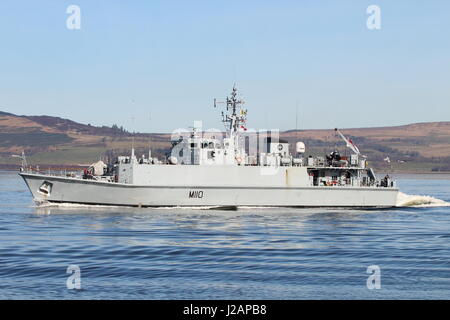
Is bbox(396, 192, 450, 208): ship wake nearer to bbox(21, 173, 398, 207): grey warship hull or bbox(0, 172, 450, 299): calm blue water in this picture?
bbox(21, 173, 398, 207): grey warship hull

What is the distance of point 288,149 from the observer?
46.0 m

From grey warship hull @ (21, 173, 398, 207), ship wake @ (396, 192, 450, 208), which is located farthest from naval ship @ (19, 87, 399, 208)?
ship wake @ (396, 192, 450, 208)

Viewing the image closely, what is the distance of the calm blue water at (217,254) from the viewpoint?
720 inches

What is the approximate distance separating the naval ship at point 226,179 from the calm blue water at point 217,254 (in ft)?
4.69

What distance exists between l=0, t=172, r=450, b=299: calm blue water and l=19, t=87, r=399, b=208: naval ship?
1430 millimetres

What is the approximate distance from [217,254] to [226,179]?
57.9ft

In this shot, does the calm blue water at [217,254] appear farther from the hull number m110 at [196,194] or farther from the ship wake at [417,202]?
the ship wake at [417,202]

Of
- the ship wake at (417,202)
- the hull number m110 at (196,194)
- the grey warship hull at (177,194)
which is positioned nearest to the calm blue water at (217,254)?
the grey warship hull at (177,194)

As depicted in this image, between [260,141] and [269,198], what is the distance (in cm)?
476

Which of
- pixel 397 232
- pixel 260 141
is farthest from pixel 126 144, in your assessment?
pixel 397 232

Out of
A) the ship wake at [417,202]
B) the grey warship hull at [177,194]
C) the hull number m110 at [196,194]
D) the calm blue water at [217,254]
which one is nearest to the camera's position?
the calm blue water at [217,254]

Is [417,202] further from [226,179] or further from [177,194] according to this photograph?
[177,194]
